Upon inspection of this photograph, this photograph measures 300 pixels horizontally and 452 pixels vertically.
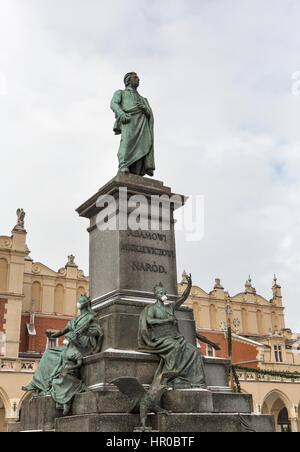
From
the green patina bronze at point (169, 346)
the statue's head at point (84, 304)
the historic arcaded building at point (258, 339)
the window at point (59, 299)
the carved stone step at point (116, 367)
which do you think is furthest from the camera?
the window at point (59, 299)

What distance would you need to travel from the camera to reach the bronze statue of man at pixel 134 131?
7008 millimetres

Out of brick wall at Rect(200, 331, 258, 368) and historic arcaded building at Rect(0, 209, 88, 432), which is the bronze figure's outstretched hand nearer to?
historic arcaded building at Rect(0, 209, 88, 432)

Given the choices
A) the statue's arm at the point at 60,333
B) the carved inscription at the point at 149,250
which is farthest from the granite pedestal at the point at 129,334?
the statue's arm at the point at 60,333

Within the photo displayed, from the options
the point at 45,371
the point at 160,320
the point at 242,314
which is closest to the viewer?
the point at 160,320

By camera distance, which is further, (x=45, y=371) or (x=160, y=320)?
(x=45, y=371)

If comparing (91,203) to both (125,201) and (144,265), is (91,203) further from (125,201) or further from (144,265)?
(144,265)

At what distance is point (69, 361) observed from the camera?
554 centimetres

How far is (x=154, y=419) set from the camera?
4672mm

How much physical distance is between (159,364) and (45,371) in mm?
1462

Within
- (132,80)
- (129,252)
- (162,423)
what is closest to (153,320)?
(129,252)

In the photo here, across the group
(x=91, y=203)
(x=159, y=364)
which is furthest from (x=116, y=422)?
(x=91, y=203)

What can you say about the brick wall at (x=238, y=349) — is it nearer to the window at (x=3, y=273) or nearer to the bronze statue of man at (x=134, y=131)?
the window at (x=3, y=273)

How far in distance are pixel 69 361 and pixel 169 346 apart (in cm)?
114

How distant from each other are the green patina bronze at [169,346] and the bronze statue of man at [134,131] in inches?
81.9
